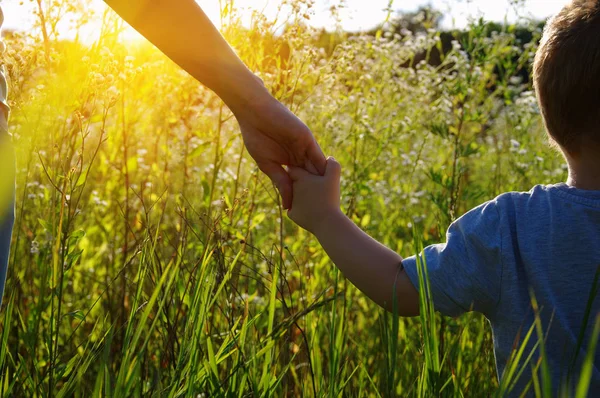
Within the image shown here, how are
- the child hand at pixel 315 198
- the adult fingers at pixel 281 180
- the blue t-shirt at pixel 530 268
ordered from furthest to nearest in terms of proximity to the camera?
the adult fingers at pixel 281 180 → the child hand at pixel 315 198 → the blue t-shirt at pixel 530 268

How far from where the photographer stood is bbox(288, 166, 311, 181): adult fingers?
4.87 feet

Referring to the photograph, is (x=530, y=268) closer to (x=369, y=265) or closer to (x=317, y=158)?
(x=369, y=265)

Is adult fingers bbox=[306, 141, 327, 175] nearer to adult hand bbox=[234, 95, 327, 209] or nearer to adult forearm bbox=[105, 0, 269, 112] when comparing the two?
adult hand bbox=[234, 95, 327, 209]

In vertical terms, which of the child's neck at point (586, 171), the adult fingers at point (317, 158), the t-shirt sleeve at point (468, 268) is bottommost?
the t-shirt sleeve at point (468, 268)

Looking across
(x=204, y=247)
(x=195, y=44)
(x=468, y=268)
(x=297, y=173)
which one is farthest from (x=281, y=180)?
(x=468, y=268)

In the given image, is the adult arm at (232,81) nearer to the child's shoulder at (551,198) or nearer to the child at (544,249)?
the child at (544,249)

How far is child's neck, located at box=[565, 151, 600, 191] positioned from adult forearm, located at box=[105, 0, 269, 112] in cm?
67

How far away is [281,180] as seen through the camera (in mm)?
1513

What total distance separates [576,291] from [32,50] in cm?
162

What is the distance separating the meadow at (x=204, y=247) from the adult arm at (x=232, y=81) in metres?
0.19

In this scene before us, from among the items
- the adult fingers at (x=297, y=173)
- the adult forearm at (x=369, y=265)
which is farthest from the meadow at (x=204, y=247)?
the adult fingers at (x=297, y=173)

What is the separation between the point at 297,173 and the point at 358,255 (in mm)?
276

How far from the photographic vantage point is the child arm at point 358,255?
131 centimetres

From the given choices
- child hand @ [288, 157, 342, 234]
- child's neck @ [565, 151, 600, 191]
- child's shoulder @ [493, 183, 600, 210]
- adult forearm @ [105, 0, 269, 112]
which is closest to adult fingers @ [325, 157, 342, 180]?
child hand @ [288, 157, 342, 234]
